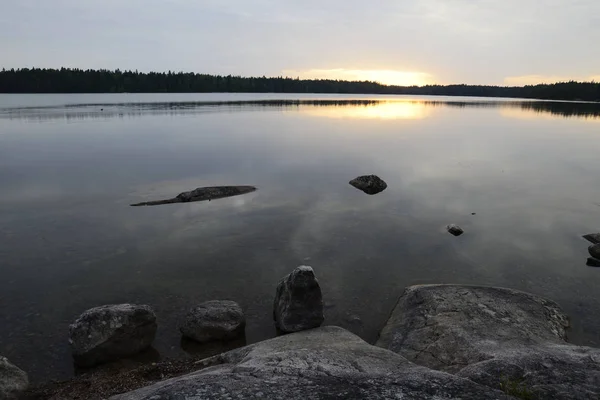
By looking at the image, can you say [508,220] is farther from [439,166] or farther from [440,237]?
[439,166]

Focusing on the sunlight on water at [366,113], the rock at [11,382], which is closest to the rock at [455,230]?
the rock at [11,382]

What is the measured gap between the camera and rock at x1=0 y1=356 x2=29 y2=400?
30.7 ft

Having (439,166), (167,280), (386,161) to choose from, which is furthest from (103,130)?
(167,280)

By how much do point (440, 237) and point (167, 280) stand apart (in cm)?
1351

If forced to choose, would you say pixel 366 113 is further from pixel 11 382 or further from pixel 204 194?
pixel 11 382

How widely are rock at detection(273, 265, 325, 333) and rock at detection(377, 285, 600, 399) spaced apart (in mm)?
2182

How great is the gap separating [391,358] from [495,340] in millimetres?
3387

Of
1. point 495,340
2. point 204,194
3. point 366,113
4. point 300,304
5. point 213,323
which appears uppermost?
point 366,113

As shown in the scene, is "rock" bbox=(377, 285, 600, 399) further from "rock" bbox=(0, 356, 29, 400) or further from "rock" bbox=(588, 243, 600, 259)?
"rock" bbox=(0, 356, 29, 400)

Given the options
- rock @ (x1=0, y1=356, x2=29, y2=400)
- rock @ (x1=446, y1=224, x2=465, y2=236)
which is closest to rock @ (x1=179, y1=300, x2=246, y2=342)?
rock @ (x1=0, y1=356, x2=29, y2=400)

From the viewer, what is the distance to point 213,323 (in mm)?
12453

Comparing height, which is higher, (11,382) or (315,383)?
(315,383)

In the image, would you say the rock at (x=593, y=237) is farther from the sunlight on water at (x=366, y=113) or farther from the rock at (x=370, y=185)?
the sunlight on water at (x=366, y=113)

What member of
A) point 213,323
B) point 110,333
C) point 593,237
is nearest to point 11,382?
point 110,333
